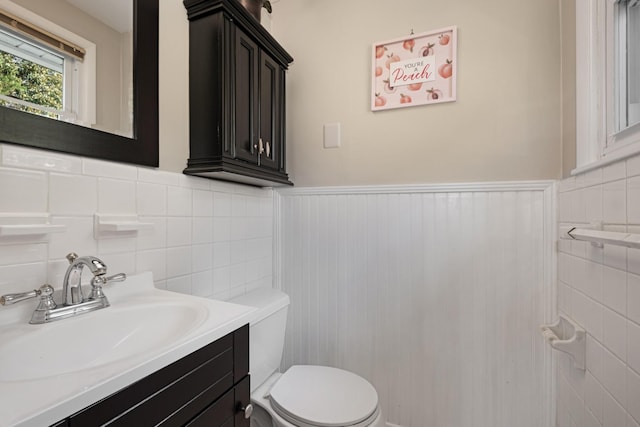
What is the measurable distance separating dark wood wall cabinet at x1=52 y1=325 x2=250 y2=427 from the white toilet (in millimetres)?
232

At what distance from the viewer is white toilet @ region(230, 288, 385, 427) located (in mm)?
1072

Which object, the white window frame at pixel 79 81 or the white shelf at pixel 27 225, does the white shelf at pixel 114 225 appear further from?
the white window frame at pixel 79 81

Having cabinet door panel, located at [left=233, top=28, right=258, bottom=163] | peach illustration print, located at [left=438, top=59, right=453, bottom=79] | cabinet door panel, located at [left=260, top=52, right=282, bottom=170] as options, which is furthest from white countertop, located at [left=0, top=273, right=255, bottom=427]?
peach illustration print, located at [left=438, top=59, right=453, bottom=79]

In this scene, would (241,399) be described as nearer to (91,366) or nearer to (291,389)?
(91,366)

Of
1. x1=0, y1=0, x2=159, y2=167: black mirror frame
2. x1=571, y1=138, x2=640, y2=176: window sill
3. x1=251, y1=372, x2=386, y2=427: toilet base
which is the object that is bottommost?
x1=251, y1=372, x2=386, y2=427: toilet base

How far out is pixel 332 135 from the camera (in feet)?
5.35

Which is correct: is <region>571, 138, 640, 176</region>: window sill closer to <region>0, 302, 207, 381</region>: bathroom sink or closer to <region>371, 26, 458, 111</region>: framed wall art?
<region>371, 26, 458, 111</region>: framed wall art

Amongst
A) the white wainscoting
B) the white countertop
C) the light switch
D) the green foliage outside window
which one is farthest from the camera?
the light switch

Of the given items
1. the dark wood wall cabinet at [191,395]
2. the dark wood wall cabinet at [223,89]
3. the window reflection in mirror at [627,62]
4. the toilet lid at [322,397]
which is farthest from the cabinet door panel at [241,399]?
the window reflection in mirror at [627,62]

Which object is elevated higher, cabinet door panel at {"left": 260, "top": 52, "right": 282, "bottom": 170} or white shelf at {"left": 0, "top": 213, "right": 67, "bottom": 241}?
cabinet door panel at {"left": 260, "top": 52, "right": 282, "bottom": 170}

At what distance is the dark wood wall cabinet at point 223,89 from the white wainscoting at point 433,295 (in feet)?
1.77

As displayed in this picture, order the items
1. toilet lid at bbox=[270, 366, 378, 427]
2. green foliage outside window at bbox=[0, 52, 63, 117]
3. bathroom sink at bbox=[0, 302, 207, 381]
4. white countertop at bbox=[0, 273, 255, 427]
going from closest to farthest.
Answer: white countertop at bbox=[0, 273, 255, 427]
bathroom sink at bbox=[0, 302, 207, 381]
green foliage outside window at bbox=[0, 52, 63, 117]
toilet lid at bbox=[270, 366, 378, 427]

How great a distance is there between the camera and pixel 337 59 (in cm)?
163

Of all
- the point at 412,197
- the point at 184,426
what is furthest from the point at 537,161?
the point at 184,426
